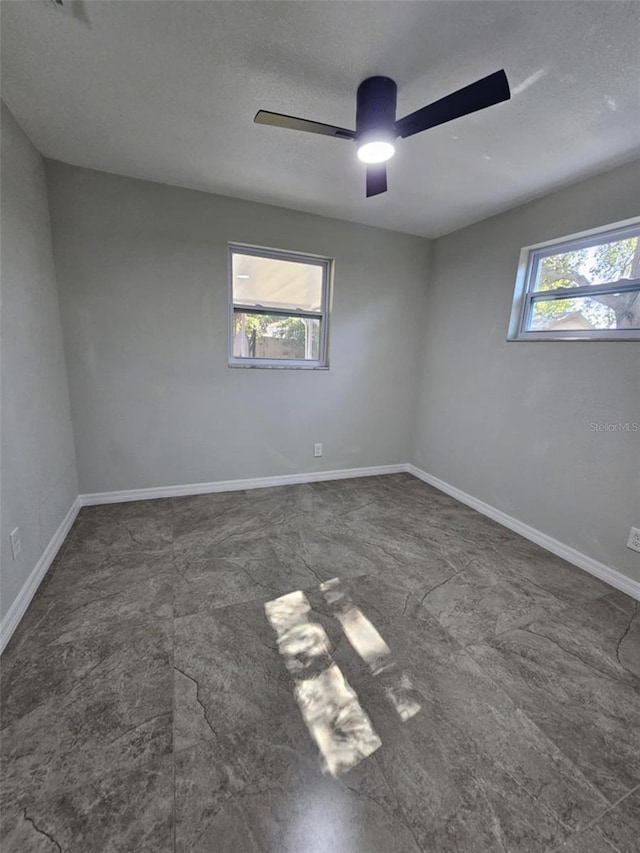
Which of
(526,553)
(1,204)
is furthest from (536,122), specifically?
(1,204)

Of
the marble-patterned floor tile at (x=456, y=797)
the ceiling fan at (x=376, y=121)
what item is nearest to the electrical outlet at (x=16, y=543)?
the marble-patterned floor tile at (x=456, y=797)

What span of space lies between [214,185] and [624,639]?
3.81 m

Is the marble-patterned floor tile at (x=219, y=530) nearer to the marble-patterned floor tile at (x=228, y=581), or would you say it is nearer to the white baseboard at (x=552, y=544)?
the marble-patterned floor tile at (x=228, y=581)

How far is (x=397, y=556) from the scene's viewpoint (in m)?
2.38

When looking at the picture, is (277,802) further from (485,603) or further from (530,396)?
(530,396)

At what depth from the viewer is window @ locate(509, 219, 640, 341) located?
7.06ft

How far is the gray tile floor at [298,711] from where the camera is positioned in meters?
1.01

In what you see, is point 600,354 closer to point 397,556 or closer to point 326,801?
point 397,556

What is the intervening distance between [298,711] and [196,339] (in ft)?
8.62

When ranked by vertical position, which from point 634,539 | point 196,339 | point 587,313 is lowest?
point 634,539

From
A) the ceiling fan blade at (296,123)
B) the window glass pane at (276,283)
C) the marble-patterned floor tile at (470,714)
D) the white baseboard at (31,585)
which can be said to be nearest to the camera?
the marble-patterned floor tile at (470,714)

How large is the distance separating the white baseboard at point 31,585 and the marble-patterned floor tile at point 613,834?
2194mm

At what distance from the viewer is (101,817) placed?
100 cm

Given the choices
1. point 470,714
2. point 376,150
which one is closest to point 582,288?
point 376,150
